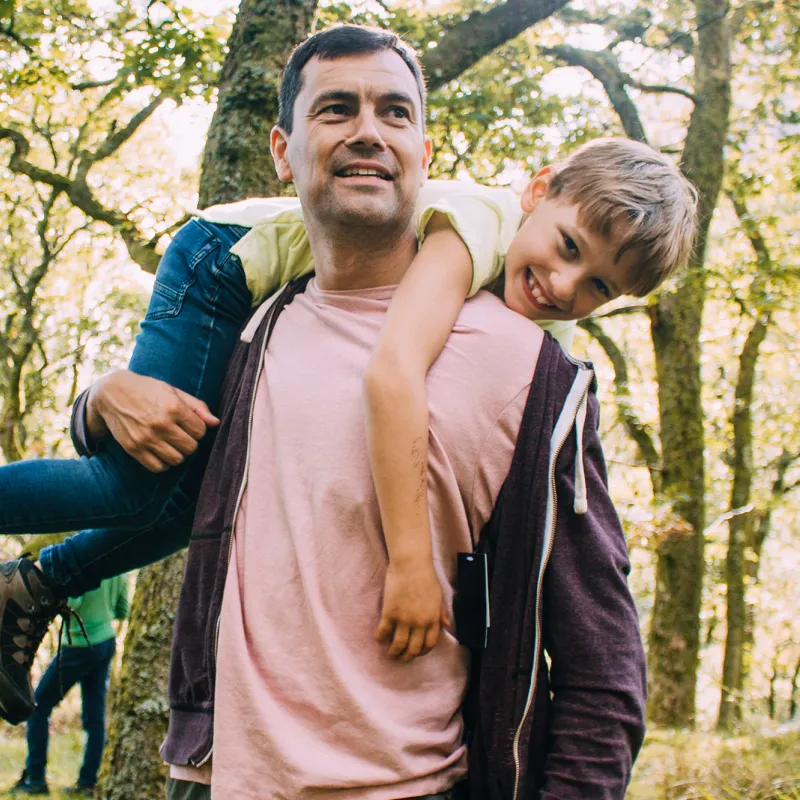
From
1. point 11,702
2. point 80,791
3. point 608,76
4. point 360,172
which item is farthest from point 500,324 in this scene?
point 608,76

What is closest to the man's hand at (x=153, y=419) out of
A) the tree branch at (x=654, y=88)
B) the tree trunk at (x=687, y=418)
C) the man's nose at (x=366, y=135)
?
the man's nose at (x=366, y=135)

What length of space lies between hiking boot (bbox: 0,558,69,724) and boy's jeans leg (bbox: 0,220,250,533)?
1.28 ft

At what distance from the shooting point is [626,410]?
1002 cm

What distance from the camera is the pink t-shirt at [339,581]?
1.53 metres

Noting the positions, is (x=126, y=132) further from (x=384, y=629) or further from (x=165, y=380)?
(x=384, y=629)

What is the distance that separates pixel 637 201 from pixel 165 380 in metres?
1.08

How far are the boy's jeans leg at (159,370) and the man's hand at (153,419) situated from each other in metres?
0.07

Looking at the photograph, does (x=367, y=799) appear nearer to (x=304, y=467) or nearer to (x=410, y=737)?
(x=410, y=737)

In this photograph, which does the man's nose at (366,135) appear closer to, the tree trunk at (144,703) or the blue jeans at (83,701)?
the tree trunk at (144,703)

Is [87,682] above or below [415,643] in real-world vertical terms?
below

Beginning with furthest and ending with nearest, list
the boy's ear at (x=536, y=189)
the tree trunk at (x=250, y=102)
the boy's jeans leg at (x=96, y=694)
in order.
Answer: the boy's jeans leg at (x=96, y=694), the tree trunk at (x=250, y=102), the boy's ear at (x=536, y=189)

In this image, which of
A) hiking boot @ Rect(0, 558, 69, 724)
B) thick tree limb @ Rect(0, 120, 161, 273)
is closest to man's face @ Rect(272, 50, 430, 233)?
hiking boot @ Rect(0, 558, 69, 724)

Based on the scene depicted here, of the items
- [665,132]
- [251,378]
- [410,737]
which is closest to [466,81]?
[251,378]

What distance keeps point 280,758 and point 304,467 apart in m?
0.52
